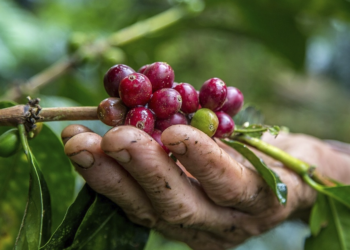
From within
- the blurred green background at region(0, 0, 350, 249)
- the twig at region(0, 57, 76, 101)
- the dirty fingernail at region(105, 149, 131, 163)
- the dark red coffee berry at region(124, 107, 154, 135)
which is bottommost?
the dirty fingernail at region(105, 149, 131, 163)

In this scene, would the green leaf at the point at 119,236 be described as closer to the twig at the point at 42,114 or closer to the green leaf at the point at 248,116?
the twig at the point at 42,114

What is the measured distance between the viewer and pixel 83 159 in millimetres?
683

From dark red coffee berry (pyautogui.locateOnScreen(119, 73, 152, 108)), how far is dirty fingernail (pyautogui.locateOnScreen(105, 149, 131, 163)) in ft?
0.37

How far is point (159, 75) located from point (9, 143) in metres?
0.34

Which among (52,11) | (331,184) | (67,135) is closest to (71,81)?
(67,135)

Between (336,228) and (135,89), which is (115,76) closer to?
(135,89)

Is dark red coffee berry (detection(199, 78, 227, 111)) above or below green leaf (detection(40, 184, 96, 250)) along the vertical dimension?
above

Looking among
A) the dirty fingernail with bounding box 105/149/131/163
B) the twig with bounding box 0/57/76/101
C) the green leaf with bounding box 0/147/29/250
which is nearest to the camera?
the dirty fingernail with bounding box 105/149/131/163

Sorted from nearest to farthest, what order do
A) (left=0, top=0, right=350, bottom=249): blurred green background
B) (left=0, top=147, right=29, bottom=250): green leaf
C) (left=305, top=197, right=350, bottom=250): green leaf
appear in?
(left=0, top=147, right=29, bottom=250): green leaf, (left=305, top=197, right=350, bottom=250): green leaf, (left=0, top=0, right=350, bottom=249): blurred green background

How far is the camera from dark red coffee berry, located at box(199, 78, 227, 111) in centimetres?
76

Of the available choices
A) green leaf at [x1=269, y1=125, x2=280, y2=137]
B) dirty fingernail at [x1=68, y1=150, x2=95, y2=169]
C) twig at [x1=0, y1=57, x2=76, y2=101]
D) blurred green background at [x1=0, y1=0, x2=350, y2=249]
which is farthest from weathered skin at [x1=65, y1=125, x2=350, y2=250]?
twig at [x1=0, y1=57, x2=76, y2=101]

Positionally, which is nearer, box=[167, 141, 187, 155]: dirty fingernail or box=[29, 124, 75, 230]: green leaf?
box=[167, 141, 187, 155]: dirty fingernail

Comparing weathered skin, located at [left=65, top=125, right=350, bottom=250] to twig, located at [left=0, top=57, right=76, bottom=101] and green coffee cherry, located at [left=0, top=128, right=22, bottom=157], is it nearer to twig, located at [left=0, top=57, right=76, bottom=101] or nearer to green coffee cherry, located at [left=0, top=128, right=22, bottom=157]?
green coffee cherry, located at [left=0, top=128, right=22, bottom=157]

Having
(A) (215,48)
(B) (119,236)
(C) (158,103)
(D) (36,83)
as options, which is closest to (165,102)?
(C) (158,103)
